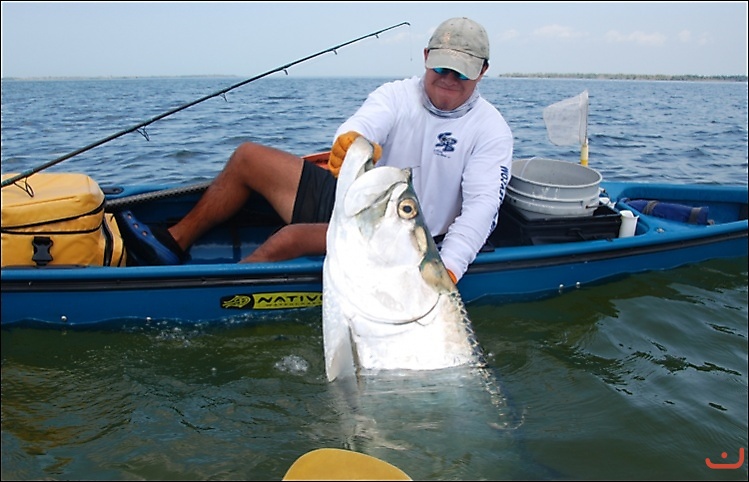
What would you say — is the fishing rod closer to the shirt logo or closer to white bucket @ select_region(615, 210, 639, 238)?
the shirt logo

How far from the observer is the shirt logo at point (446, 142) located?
368cm

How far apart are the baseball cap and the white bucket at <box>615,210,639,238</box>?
5.99 ft

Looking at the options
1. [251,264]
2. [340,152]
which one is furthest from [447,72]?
[251,264]

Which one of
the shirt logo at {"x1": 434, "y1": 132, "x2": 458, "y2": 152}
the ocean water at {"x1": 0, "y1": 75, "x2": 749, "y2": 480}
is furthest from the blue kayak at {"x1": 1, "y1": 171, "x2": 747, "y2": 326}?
the shirt logo at {"x1": 434, "y1": 132, "x2": 458, "y2": 152}

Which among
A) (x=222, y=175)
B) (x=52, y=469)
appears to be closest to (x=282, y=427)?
(x=52, y=469)

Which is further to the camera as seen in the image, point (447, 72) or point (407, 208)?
point (447, 72)

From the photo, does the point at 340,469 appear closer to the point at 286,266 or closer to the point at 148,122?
the point at 286,266

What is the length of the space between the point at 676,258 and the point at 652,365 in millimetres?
1375

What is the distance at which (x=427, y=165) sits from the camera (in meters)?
3.79

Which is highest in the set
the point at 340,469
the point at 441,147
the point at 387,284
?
the point at 441,147

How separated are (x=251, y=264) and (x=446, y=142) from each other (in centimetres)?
154

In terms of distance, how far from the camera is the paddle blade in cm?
515

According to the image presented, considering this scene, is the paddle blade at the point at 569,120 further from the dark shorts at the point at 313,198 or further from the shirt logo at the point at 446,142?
the dark shorts at the point at 313,198

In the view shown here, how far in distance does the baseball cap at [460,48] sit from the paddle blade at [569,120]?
2.11 m
